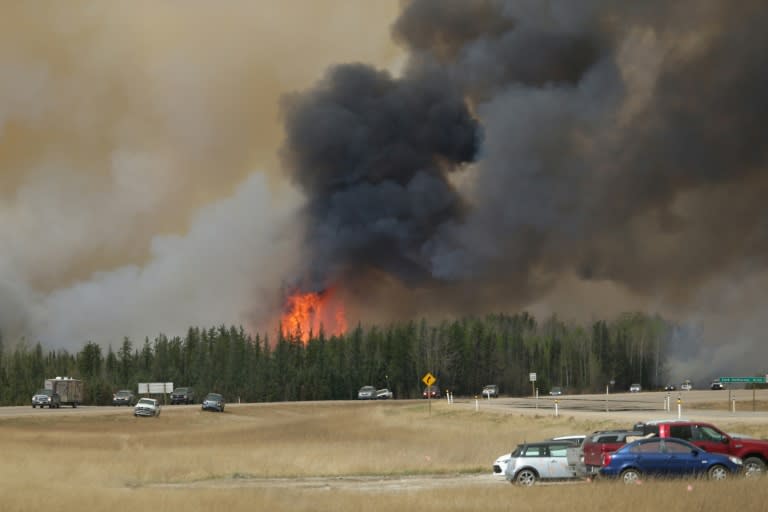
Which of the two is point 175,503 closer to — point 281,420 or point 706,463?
point 706,463

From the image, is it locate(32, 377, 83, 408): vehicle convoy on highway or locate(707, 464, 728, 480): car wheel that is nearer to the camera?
locate(707, 464, 728, 480): car wheel

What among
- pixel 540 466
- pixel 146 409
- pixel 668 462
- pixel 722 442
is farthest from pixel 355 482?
pixel 146 409

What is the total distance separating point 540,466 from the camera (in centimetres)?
3644

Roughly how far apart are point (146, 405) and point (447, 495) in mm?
64831

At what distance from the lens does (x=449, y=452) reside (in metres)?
54.9

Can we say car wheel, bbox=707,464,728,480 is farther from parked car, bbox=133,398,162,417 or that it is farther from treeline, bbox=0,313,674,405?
treeline, bbox=0,313,674,405

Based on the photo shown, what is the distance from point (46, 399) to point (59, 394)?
4944 millimetres

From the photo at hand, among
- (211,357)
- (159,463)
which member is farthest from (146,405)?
(211,357)

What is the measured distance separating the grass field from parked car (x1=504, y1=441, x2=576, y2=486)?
193cm

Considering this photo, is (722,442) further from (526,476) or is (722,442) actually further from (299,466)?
(299,466)

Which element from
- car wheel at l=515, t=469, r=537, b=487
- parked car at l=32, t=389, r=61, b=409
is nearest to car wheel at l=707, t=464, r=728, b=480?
car wheel at l=515, t=469, r=537, b=487

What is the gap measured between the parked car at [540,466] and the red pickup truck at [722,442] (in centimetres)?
377

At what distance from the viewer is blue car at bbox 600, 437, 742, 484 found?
106 ft

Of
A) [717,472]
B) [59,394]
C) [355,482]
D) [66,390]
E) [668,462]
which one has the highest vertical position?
[66,390]
